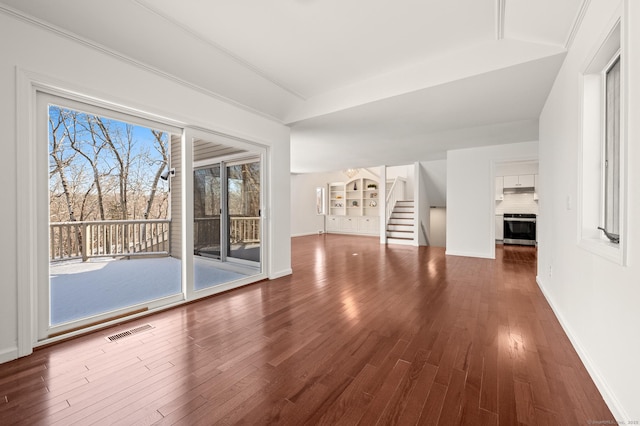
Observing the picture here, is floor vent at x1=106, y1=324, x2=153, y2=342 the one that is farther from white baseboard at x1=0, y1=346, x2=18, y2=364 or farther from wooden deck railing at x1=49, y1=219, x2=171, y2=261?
wooden deck railing at x1=49, y1=219, x2=171, y2=261

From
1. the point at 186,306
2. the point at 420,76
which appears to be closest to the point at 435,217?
the point at 420,76

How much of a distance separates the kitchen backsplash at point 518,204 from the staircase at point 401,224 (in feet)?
8.12

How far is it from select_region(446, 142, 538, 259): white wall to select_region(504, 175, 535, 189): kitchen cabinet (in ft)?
8.11

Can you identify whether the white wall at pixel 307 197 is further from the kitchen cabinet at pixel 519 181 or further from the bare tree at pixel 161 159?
the bare tree at pixel 161 159

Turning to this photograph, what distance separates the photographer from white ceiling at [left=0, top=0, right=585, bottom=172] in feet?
6.76

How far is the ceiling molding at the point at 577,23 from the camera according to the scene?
1845 millimetres

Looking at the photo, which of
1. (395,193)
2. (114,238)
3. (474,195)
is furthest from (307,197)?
(114,238)

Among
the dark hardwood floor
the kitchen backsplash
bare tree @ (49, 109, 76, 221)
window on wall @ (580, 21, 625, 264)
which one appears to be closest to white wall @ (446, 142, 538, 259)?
the kitchen backsplash

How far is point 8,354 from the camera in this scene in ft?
6.25

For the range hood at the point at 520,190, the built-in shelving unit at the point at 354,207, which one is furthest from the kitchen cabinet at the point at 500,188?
the built-in shelving unit at the point at 354,207

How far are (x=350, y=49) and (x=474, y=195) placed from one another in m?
4.57

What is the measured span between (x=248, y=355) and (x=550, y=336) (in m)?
2.47

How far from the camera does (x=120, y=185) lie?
3.40 meters

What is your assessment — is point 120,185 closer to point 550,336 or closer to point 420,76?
point 420,76
